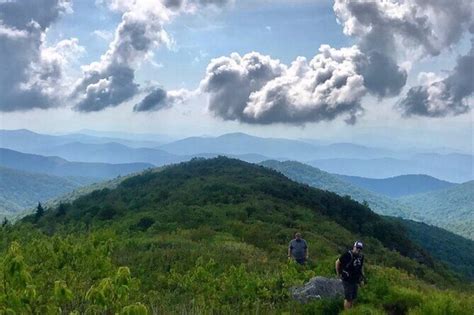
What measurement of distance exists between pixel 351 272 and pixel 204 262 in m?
16.1

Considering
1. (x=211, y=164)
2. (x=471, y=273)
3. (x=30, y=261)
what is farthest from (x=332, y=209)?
(x=30, y=261)

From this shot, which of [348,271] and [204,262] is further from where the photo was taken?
[204,262]

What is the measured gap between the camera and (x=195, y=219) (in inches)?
2601

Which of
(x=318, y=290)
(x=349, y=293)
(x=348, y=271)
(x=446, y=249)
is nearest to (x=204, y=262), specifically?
(x=318, y=290)

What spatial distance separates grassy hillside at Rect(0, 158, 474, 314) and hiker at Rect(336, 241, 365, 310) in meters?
0.60

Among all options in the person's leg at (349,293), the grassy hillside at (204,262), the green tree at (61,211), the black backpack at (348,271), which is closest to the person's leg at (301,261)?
the grassy hillside at (204,262)

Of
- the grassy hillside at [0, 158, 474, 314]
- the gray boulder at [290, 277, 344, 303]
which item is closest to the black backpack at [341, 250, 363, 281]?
the grassy hillside at [0, 158, 474, 314]

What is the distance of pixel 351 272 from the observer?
1825 cm

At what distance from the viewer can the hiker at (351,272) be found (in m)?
18.2

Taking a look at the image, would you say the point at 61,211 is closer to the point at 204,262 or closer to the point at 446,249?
the point at 204,262

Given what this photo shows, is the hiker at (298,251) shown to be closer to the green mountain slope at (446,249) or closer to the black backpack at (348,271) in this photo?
the black backpack at (348,271)

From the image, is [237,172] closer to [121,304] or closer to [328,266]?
[328,266]

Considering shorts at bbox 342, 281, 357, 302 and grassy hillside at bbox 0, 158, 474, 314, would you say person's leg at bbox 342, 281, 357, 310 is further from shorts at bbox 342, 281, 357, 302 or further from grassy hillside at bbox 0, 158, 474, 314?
grassy hillside at bbox 0, 158, 474, 314

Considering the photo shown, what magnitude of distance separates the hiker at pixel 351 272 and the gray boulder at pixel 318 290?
4.45ft
